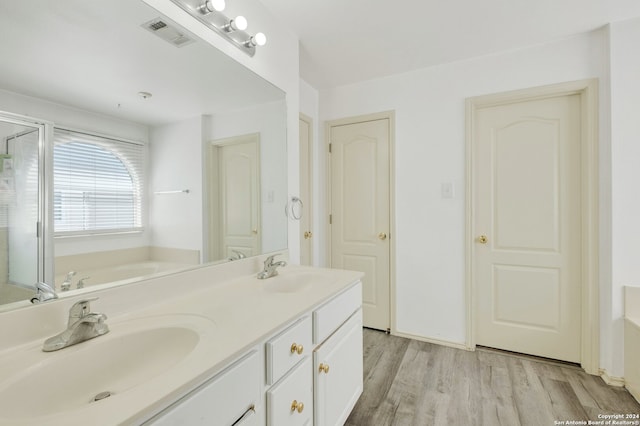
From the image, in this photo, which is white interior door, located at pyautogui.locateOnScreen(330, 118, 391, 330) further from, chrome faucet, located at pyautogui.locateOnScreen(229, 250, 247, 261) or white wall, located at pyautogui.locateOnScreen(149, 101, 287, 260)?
chrome faucet, located at pyautogui.locateOnScreen(229, 250, 247, 261)

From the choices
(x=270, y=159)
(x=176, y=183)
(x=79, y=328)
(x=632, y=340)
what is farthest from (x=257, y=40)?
(x=632, y=340)

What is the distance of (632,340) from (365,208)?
1992 mm

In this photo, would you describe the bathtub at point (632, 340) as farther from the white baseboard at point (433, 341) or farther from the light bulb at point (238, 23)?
the light bulb at point (238, 23)

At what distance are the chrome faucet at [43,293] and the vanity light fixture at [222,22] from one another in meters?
1.17

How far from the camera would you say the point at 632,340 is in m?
1.75

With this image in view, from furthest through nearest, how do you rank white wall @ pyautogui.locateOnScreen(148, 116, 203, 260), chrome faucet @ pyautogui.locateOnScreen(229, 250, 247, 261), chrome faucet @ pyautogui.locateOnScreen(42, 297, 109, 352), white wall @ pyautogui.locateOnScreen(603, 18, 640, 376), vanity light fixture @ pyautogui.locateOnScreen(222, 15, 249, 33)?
white wall @ pyautogui.locateOnScreen(603, 18, 640, 376), chrome faucet @ pyautogui.locateOnScreen(229, 250, 247, 261), vanity light fixture @ pyautogui.locateOnScreen(222, 15, 249, 33), white wall @ pyautogui.locateOnScreen(148, 116, 203, 260), chrome faucet @ pyautogui.locateOnScreen(42, 297, 109, 352)

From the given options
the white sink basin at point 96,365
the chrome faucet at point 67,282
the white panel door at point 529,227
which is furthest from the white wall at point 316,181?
the chrome faucet at point 67,282

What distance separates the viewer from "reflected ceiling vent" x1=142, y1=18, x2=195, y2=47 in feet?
3.61

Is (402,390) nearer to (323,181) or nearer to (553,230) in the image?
(553,230)

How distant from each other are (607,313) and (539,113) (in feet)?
4.90

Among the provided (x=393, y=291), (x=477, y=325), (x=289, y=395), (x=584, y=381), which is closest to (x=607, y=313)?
(x=584, y=381)

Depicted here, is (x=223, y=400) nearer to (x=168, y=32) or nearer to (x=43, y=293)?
(x=43, y=293)

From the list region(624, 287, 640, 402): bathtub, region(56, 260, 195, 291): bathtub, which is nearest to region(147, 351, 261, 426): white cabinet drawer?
region(56, 260, 195, 291): bathtub

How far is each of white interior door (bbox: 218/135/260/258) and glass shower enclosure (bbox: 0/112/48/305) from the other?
70cm
